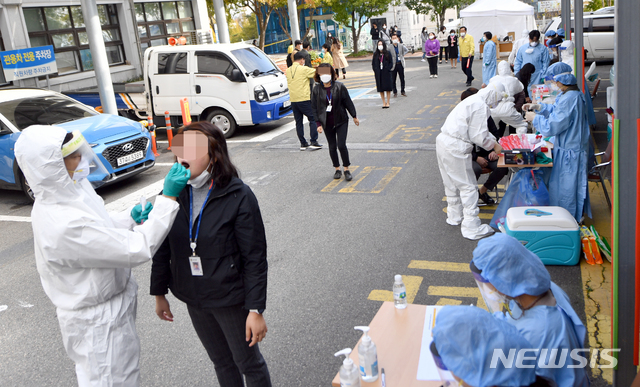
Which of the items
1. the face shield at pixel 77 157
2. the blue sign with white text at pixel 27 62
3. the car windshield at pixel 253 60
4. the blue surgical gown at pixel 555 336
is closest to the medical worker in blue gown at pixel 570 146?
the blue surgical gown at pixel 555 336

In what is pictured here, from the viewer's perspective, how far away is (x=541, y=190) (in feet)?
20.5

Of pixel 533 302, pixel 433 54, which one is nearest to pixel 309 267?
pixel 533 302

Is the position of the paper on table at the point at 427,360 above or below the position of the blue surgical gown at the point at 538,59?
below

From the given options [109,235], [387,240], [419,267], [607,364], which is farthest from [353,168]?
[109,235]

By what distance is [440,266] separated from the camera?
5.61m

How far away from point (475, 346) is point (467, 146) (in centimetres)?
444

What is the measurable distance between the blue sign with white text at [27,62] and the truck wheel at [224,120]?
6.29 m

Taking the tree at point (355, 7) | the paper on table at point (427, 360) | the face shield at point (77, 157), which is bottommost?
the paper on table at point (427, 360)

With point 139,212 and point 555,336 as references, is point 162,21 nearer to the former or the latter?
point 139,212

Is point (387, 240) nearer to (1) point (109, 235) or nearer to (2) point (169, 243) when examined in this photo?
(2) point (169, 243)

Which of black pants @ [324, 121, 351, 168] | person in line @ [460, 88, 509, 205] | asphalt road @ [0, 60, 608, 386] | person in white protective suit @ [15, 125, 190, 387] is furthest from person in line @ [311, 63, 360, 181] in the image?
person in white protective suit @ [15, 125, 190, 387]

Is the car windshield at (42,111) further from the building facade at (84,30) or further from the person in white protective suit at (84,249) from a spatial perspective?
the building facade at (84,30)

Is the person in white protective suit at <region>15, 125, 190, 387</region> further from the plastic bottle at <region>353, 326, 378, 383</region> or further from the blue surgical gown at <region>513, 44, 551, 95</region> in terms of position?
the blue surgical gown at <region>513, 44, 551, 95</region>

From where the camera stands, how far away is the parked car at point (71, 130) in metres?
8.88
